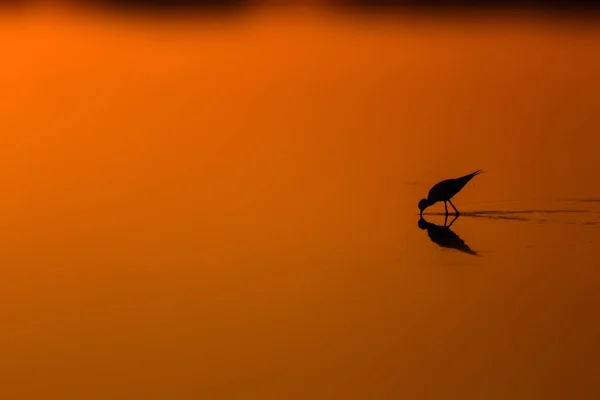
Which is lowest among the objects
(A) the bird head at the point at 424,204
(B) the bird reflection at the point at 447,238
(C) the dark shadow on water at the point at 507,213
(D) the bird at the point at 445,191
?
(B) the bird reflection at the point at 447,238

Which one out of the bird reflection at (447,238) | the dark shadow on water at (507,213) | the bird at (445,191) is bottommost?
the bird reflection at (447,238)

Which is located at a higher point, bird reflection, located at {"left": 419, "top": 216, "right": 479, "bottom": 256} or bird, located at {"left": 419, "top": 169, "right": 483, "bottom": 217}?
bird, located at {"left": 419, "top": 169, "right": 483, "bottom": 217}

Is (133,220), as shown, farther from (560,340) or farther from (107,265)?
(560,340)

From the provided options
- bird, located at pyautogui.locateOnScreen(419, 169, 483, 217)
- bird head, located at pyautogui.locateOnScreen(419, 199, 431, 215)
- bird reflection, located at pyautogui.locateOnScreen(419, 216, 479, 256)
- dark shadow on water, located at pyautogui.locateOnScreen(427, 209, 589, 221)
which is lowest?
bird reflection, located at pyautogui.locateOnScreen(419, 216, 479, 256)

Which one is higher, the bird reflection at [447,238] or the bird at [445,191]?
the bird at [445,191]

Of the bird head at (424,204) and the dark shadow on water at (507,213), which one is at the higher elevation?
the bird head at (424,204)

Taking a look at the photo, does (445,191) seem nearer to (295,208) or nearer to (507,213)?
(507,213)

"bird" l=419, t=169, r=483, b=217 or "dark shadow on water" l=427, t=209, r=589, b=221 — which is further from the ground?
"bird" l=419, t=169, r=483, b=217

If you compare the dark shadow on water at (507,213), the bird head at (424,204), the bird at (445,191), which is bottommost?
the dark shadow on water at (507,213)

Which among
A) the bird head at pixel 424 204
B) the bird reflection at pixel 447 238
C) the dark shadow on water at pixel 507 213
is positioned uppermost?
the bird head at pixel 424 204

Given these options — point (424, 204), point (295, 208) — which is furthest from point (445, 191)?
point (295, 208)
